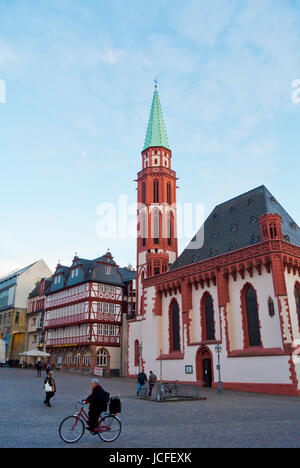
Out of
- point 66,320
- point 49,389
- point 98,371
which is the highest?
point 66,320

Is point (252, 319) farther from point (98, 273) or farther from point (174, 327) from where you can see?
point (98, 273)

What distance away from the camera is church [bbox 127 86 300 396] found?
26750mm

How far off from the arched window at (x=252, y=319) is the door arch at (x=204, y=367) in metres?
4.19

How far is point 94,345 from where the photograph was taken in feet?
150

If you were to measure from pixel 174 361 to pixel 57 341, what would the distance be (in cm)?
2318

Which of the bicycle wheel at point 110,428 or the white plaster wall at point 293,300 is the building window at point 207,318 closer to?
the white plaster wall at point 293,300

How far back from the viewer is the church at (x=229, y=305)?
2675 cm

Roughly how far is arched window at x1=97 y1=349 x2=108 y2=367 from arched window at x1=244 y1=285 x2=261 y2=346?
2276 centimetres

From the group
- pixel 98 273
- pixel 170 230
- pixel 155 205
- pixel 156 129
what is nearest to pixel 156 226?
pixel 170 230

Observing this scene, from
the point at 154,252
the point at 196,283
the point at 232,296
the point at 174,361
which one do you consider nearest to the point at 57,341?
the point at 154,252

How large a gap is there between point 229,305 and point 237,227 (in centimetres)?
761

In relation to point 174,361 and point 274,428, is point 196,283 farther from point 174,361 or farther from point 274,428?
point 274,428

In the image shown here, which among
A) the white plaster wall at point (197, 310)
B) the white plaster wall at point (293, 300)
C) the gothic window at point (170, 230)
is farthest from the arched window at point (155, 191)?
the white plaster wall at point (293, 300)

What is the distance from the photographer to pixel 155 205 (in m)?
49.4
